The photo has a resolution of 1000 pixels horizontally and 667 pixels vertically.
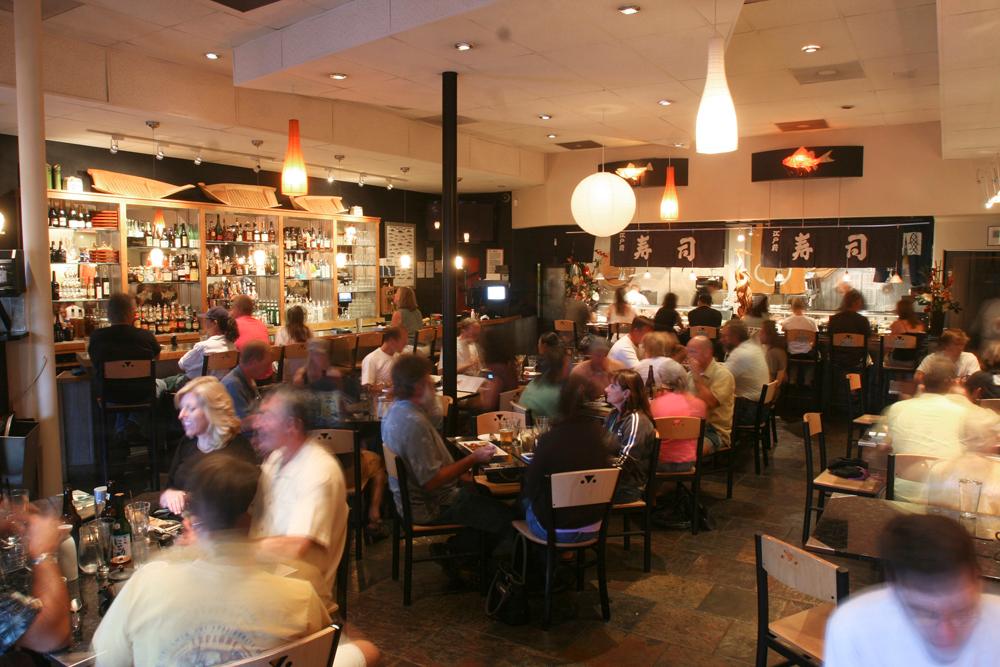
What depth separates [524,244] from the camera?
14.0 meters

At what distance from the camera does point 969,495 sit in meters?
3.29

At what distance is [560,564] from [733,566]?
49.0 inches

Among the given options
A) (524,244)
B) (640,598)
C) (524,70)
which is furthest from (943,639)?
(524,244)

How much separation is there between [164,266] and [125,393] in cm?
286

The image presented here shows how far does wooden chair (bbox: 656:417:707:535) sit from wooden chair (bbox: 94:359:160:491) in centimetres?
431

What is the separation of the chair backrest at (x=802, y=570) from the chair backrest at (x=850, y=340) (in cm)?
685

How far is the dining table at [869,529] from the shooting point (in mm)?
2908

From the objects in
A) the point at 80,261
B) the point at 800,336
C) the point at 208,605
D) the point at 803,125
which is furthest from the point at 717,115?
the point at 803,125

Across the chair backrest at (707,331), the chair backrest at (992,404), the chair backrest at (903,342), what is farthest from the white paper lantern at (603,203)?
the chair backrest at (903,342)

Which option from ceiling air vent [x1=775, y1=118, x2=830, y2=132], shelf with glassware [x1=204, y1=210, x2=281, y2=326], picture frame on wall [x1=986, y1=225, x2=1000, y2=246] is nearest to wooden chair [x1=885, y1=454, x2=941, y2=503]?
ceiling air vent [x1=775, y1=118, x2=830, y2=132]

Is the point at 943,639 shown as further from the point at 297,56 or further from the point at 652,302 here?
the point at 652,302

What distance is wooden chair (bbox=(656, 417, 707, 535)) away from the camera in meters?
5.08

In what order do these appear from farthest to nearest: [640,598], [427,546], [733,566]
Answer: [427,546] → [733,566] → [640,598]

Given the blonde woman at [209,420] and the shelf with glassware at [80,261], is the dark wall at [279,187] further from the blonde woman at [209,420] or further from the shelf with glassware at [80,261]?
the blonde woman at [209,420]
